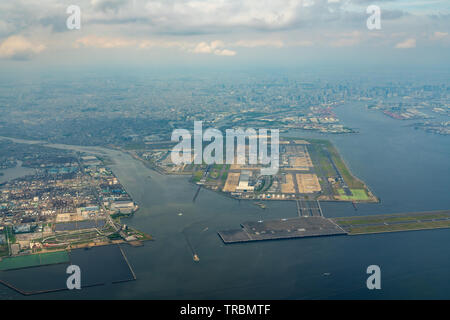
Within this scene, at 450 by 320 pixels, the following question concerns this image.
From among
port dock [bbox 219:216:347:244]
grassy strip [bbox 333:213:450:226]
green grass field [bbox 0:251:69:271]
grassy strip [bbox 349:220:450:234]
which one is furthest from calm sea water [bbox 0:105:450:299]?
green grass field [bbox 0:251:69:271]

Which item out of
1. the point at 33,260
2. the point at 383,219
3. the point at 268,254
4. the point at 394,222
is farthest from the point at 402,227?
the point at 33,260

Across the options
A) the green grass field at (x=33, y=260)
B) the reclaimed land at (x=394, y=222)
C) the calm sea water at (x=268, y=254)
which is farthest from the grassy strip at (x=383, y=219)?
the green grass field at (x=33, y=260)

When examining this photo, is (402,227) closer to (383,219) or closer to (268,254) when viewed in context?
(383,219)

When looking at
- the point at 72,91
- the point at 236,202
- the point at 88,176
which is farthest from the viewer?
the point at 72,91

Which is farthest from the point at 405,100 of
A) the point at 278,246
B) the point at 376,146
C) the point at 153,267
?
the point at 153,267

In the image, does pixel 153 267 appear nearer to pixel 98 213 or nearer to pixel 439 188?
pixel 98 213

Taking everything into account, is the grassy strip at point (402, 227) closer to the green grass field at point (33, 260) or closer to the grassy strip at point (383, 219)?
the grassy strip at point (383, 219)

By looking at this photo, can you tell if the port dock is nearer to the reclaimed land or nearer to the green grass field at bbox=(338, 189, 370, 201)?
the reclaimed land
